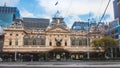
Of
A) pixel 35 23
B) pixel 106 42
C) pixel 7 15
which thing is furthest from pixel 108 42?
pixel 7 15

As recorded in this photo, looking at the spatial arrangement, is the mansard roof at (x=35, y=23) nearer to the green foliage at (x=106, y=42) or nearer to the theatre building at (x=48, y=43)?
the theatre building at (x=48, y=43)

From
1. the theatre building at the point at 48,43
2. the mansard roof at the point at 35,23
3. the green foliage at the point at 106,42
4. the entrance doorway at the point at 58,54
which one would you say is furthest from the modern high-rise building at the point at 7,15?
the green foliage at the point at 106,42

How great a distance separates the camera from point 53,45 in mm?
83188

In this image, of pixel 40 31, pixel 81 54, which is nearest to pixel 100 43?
pixel 81 54

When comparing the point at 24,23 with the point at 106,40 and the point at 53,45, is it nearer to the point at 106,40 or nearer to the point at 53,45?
the point at 53,45

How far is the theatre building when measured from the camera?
79.2 m

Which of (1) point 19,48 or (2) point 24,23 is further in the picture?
(2) point 24,23

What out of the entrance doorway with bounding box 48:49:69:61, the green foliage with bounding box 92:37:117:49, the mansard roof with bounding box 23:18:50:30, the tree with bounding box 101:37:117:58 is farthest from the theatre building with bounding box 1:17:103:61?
the green foliage with bounding box 92:37:117:49

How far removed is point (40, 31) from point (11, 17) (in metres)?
27.8

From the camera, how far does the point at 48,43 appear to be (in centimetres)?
8331

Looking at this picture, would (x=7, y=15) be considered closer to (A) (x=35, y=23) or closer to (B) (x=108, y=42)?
(A) (x=35, y=23)

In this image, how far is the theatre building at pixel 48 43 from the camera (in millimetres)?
79188

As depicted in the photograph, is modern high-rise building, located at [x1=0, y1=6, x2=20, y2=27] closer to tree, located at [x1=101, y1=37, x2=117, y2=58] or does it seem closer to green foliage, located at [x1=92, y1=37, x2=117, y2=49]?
green foliage, located at [x1=92, y1=37, x2=117, y2=49]

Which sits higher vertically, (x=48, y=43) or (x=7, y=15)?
(x=7, y=15)
